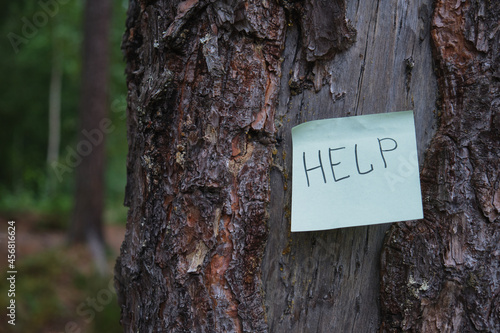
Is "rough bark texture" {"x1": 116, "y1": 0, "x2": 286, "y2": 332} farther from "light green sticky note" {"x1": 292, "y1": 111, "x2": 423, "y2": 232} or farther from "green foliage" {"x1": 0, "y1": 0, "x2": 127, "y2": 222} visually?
"green foliage" {"x1": 0, "y1": 0, "x2": 127, "y2": 222}

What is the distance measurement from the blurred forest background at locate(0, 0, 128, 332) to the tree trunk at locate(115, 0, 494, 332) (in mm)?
3521

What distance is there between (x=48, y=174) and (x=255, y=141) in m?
16.1

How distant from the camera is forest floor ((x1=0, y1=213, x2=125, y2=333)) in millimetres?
4215

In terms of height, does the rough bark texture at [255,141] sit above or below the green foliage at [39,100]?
below

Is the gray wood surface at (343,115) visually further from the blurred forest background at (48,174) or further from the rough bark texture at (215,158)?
the blurred forest background at (48,174)

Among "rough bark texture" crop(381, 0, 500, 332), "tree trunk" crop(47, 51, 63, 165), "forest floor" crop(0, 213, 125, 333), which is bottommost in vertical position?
"forest floor" crop(0, 213, 125, 333)

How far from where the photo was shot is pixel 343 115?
38.9 inches

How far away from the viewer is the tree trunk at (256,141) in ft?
3.08

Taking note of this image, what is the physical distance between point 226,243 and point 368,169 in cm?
43

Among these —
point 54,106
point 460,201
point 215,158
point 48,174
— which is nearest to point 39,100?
point 54,106

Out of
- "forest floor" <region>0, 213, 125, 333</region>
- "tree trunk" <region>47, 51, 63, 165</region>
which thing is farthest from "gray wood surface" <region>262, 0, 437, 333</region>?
"tree trunk" <region>47, 51, 63, 165</region>

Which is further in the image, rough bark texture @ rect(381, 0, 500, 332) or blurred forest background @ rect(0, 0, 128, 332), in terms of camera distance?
blurred forest background @ rect(0, 0, 128, 332)

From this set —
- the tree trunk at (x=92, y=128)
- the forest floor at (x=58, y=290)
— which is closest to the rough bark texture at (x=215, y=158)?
the forest floor at (x=58, y=290)

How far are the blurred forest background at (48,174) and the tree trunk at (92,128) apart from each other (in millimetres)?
272
